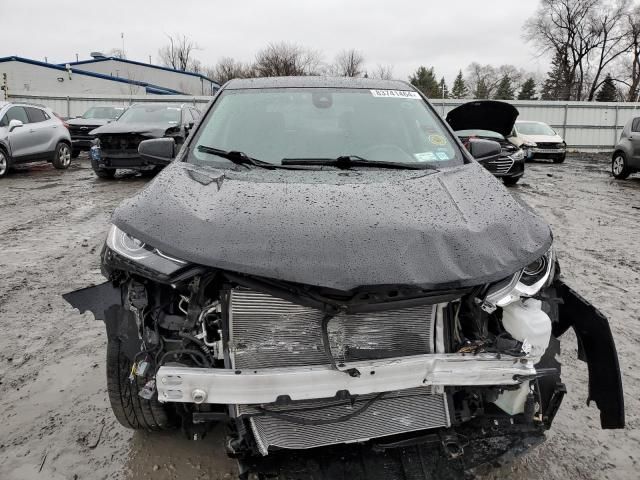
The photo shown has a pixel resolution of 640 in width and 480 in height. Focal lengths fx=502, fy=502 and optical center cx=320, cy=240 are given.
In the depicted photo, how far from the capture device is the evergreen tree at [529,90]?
66.4 metres

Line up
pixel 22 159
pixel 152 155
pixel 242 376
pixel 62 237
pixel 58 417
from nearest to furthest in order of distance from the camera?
pixel 242 376 → pixel 58 417 → pixel 152 155 → pixel 62 237 → pixel 22 159

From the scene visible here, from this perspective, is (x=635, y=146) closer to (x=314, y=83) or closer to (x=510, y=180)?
(x=510, y=180)

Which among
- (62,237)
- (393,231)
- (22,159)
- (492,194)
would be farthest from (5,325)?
(22,159)

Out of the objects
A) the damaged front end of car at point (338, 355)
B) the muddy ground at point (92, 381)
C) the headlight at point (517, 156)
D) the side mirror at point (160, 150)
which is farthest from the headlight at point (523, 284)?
the headlight at point (517, 156)

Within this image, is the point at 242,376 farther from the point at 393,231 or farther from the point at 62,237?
the point at 62,237

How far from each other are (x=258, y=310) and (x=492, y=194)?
1.24 metres

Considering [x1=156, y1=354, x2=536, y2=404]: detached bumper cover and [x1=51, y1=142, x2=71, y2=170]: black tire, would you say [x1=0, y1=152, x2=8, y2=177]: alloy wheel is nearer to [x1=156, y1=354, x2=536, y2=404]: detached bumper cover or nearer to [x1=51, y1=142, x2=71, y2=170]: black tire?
[x1=51, y1=142, x2=71, y2=170]: black tire

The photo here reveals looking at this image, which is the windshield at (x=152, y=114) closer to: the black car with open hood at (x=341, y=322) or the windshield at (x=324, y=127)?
the windshield at (x=324, y=127)

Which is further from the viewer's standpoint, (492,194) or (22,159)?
(22,159)

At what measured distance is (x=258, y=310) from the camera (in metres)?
1.83

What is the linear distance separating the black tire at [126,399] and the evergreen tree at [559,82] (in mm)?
51574

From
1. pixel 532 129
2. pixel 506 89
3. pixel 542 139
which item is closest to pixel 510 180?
pixel 542 139

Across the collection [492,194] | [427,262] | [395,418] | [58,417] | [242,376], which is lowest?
[58,417]

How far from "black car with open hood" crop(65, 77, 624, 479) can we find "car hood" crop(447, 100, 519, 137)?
740 cm
